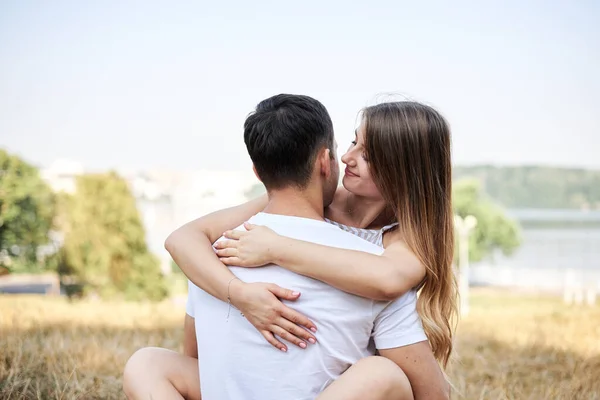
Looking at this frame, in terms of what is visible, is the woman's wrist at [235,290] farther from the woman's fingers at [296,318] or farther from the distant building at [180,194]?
the distant building at [180,194]

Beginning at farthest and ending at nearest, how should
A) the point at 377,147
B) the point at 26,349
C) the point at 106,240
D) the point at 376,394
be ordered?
the point at 106,240
the point at 26,349
the point at 377,147
the point at 376,394

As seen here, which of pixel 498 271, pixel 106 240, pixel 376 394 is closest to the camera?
pixel 376 394

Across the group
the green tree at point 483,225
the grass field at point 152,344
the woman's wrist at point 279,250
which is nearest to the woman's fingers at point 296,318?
the woman's wrist at point 279,250

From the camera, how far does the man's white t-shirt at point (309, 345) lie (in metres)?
1.67

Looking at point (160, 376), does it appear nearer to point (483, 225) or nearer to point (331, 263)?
point (331, 263)

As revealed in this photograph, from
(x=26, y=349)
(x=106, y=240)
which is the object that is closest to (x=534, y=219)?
(x=106, y=240)

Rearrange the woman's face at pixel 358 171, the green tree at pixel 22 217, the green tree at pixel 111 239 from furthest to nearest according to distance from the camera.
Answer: the green tree at pixel 22 217 → the green tree at pixel 111 239 → the woman's face at pixel 358 171

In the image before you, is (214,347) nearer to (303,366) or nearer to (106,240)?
(303,366)

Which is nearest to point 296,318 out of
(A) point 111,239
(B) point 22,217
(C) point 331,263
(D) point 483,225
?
(C) point 331,263

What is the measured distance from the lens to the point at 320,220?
70.3 inches

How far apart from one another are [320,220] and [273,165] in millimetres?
189

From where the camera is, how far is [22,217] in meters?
28.7

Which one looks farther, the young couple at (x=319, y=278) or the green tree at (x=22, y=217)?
the green tree at (x=22, y=217)

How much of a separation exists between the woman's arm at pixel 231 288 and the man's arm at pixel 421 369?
0.24 metres
